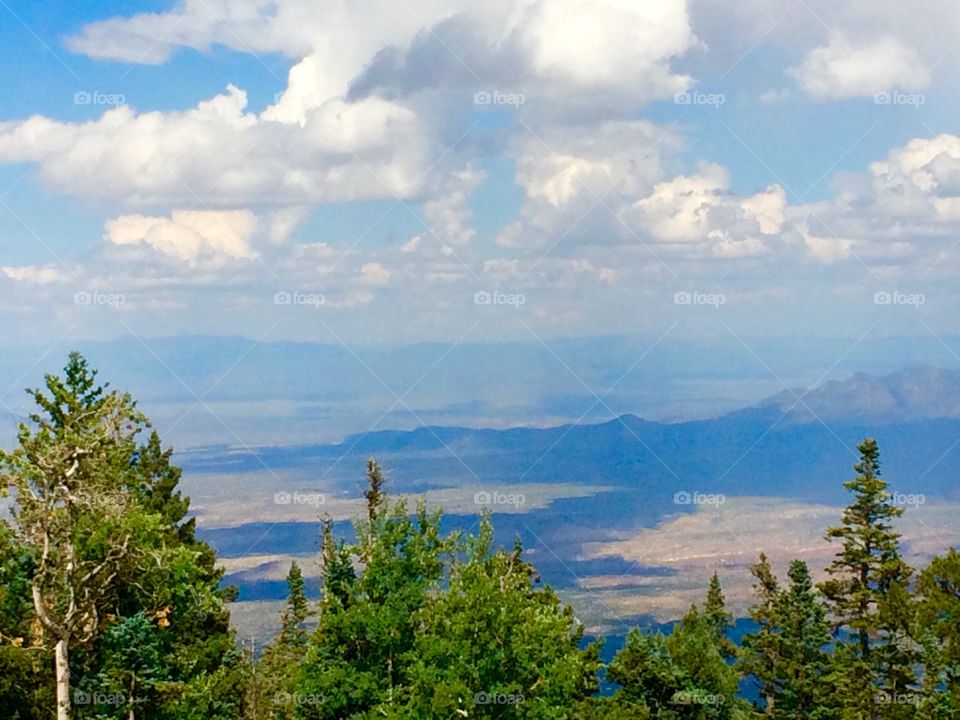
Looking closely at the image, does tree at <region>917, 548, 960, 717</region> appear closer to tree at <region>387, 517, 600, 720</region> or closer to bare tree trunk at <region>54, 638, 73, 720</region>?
tree at <region>387, 517, 600, 720</region>

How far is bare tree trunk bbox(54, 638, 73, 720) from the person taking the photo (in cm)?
3294

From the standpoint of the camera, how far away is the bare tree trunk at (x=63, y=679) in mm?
32938

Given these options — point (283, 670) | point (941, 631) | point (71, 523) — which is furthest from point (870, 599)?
point (71, 523)

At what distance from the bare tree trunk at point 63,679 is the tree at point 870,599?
99.0 ft

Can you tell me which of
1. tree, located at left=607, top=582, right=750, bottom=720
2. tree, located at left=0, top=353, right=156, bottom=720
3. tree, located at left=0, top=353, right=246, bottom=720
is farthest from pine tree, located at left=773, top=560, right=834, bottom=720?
tree, located at left=0, top=353, right=156, bottom=720

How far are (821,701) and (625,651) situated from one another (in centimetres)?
957

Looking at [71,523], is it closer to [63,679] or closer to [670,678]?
[63,679]

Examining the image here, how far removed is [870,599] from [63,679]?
35.8 meters

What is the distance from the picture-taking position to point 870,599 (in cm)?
5384

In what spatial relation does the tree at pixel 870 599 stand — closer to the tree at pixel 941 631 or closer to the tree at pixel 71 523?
the tree at pixel 941 631

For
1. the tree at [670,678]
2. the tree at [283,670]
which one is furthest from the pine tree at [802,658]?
the tree at [283,670]

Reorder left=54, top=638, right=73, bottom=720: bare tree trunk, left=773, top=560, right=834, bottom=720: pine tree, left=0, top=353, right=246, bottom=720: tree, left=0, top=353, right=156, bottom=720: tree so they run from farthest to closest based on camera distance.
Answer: left=773, top=560, right=834, bottom=720: pine tree < left=0, top=353, right=246, bottom=720: tree < left=0, top=353, right=156, bottom=720: tree < left=54, top=638, right=73, bottom=720: bare tree trunk

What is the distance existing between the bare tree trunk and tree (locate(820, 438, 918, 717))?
1187 inches

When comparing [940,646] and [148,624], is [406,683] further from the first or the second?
[940,646]
